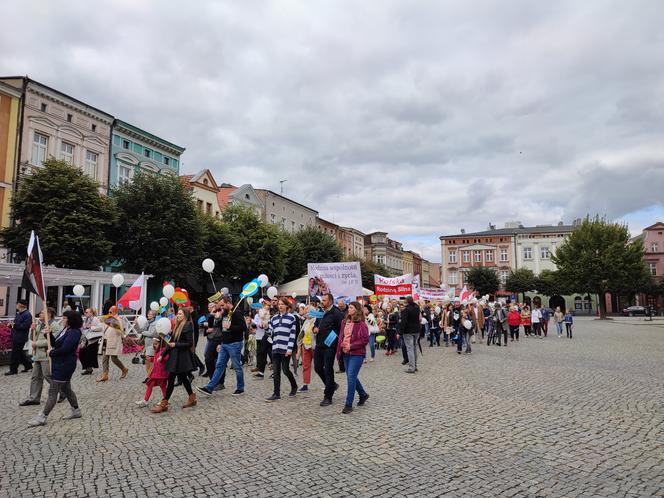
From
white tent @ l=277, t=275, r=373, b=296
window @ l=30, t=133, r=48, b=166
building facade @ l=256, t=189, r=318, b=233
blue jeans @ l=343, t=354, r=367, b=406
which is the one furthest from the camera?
building facade @ l=256, t=189, r=318, b=233

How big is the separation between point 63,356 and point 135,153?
108ft

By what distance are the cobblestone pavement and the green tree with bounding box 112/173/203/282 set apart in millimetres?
19779

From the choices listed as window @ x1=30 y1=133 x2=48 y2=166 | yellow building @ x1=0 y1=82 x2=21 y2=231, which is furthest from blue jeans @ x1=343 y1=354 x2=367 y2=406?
window @ x1=30 y1=133 x2=48 y2=166

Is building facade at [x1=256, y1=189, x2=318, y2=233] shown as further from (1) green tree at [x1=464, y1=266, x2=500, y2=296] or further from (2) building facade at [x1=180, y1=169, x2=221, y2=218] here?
(1) green tree at [x1=464, y1=266, x2=500, y2=296]

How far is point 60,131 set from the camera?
31.3m

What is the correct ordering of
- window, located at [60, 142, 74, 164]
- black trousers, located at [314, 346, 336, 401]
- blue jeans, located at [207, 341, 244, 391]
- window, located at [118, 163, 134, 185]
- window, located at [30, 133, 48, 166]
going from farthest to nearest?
window, located at [118, 163, 134, 185] < window, located at [60, 142, 74, 164] < window, located at [30, 133, 48, 166] < blue jeans, located at [207, 341, 244, 391] < black trousers, located at [314, 346, 336, 401]

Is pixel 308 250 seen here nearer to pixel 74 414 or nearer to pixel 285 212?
pixel 285 212

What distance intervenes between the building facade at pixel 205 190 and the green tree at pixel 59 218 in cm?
1683

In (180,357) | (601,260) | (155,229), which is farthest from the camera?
(601,260)

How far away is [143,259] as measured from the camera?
29750 mm

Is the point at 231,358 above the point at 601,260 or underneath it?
underneath

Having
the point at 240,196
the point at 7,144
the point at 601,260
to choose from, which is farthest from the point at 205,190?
the point at 601,260

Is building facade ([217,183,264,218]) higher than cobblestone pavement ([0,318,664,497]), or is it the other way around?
building facade ([217,183,264,218])

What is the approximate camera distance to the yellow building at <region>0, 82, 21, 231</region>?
27.9 metres
